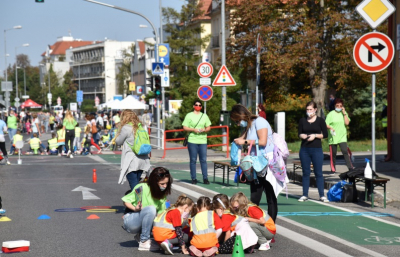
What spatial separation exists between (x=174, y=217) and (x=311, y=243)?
66.4 inches

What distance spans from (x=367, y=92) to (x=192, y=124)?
2279 cm

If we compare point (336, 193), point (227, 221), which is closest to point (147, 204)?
point (227, 221)

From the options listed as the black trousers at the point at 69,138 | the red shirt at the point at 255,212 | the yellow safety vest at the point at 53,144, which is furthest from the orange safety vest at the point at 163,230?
the yellow safety vest at the point at 53,144

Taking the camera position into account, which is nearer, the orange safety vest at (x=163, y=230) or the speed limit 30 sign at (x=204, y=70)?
the orange safety vest at (x=163, y=230)

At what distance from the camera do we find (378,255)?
786cm

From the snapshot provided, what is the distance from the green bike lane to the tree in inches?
773

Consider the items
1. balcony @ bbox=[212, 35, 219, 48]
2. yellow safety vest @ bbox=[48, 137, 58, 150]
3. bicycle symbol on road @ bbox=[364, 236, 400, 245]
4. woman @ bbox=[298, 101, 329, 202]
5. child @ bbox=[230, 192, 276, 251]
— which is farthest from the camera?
balcony @ bbox=[212, 35, 219, 48]

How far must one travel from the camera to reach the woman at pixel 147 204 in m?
8.38

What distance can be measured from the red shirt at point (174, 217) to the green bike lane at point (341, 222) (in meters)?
2.16

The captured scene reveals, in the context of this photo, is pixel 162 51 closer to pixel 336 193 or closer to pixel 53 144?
pixel 53 144

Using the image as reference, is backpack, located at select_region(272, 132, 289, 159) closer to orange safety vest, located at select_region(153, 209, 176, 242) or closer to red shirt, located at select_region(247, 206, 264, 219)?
red shirt, located at select_region(247, 206, 264, 219)

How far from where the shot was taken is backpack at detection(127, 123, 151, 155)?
35.8 ft

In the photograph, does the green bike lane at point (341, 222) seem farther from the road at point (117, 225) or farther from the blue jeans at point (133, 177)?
the blue jeans at point (133, 177)

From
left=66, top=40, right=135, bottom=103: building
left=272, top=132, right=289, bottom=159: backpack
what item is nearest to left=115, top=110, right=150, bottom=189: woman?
left=272, top=132, right=289, bottom=159: backpack
